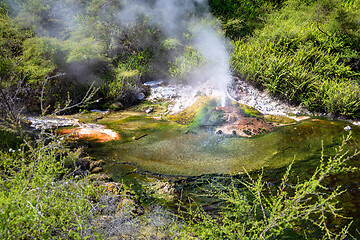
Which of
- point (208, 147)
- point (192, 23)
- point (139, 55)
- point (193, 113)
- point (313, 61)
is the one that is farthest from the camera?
point (192, 23)

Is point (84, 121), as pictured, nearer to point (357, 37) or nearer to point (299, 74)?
point (299, 74)

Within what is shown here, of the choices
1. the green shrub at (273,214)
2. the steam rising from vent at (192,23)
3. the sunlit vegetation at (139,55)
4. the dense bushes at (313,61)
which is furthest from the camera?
the steam rising from vent at (192,23)

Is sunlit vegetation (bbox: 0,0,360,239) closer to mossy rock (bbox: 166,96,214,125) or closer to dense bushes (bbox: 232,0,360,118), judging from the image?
dense bushes (bbox: 232,0,360,118)

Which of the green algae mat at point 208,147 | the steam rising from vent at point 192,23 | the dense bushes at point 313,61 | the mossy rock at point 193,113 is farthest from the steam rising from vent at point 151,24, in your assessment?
the green algae mat at point 208,147

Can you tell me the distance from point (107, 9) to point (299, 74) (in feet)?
18.8

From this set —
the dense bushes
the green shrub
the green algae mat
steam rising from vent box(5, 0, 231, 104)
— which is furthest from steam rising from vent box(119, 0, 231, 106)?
the green shrub

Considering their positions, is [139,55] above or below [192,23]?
below

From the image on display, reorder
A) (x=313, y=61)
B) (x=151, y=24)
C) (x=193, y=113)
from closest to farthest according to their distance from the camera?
1. (x=193, y=113)
2. (x=313, y=61)
3. (x=151, y=24)

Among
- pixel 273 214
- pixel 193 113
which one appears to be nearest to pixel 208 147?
pixel 193 113

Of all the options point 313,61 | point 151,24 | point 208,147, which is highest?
point 151,24

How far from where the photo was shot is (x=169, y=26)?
7801 mm

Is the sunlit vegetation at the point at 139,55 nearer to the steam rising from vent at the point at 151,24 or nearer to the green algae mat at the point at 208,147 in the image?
the steam rising from vent at the point at 151,24

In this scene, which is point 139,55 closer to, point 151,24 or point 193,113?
point 151,24

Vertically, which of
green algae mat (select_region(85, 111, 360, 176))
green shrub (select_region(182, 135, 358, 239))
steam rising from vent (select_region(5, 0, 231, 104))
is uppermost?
steam rising from vent (select_region(5, 0, 231, 104))
